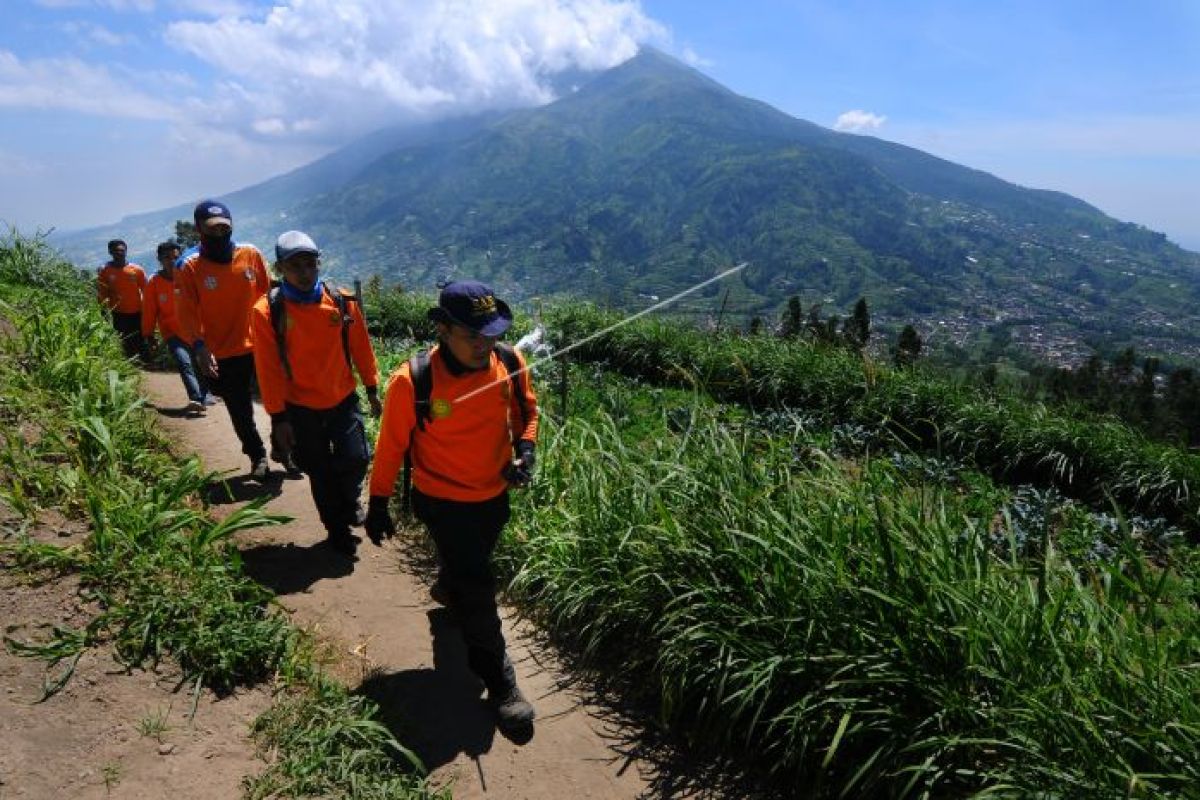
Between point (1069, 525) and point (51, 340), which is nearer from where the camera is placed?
point (51, 340)

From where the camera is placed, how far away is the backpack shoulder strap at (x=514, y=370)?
11.0 feet

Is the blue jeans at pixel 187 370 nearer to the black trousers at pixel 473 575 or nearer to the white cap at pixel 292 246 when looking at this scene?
the white cap at pixel 292 246

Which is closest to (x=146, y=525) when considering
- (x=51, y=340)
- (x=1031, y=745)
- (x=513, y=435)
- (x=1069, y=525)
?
(x=513, y=435)

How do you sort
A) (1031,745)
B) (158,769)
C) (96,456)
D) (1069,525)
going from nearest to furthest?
1. (1031,745)
2. (158,769)
3. (96,456)
4. (1069,525)

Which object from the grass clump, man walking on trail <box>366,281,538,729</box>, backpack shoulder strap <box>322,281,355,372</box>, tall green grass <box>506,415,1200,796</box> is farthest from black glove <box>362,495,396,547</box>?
backpack shoulder strap <box>322,281,355,372</box>

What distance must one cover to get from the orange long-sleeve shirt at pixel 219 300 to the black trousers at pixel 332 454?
1.29m

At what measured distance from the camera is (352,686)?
3.35 metres

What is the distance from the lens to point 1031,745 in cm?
225

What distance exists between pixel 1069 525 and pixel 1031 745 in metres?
5.60

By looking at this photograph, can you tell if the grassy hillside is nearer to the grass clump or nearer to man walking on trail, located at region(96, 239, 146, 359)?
the grass clump


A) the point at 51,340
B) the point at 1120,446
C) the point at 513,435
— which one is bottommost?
the point at 1120,446

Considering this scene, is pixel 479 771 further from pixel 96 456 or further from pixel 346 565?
pixel 96 456

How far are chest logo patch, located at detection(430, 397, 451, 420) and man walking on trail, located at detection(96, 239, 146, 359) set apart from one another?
309 inches

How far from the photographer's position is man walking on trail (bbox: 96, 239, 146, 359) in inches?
349
